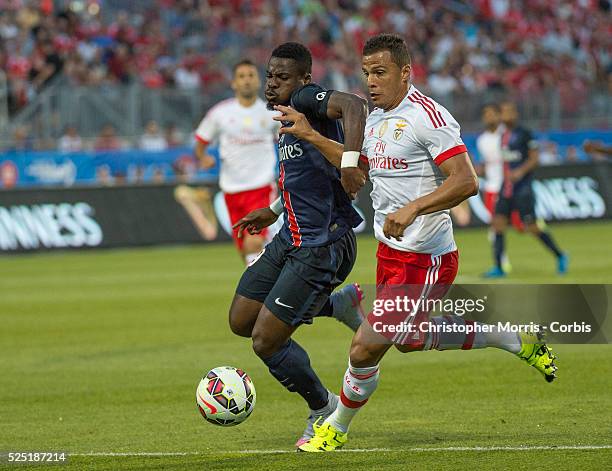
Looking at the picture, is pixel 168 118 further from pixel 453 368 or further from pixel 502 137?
pixel 453 368

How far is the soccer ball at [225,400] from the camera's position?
24.1ft

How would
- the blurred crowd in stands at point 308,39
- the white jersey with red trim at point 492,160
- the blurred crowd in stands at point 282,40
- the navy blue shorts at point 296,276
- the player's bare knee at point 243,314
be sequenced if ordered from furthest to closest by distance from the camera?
the blurred crowd in stands at point 308,39 → the blurred crowd in stands at point 282,40 → the white jersey with red trim at point 492,160 → the player's bare knee at point 243,314 → the navy blue shorts at point 296,276

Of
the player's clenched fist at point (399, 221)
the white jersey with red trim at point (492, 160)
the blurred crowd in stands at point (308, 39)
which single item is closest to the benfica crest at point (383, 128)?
the player's clenched fist at point (399, 221)

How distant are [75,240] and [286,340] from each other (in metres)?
16.3

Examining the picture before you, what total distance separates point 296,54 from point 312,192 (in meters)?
0.88

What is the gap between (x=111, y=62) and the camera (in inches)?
1160

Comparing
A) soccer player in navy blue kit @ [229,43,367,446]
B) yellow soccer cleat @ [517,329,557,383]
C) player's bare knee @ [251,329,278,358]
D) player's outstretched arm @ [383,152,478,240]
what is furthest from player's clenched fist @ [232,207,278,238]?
yellow soccer cleat @ [517,329,557,383]

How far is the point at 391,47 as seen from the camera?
691 cm

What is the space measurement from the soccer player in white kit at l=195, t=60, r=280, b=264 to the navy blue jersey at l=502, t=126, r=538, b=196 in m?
5.63

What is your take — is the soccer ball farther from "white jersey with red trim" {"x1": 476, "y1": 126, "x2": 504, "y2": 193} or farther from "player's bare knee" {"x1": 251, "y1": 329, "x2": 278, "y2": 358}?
"white jersey with red trim" {"x1": 476, "y1": 126, "x2": 504, "y2": 193}

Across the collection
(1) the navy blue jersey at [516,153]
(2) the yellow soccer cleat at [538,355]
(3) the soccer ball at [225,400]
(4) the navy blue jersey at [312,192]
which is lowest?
(1) the navy blue jersey at [516,153]

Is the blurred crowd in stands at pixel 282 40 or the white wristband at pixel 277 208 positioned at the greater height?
the white wristband at pixel 277 208

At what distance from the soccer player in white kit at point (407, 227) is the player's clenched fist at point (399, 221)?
0.23m

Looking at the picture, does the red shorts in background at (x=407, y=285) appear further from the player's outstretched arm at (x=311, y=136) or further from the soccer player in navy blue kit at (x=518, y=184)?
the soccer player in navy blue kit at (x=518, y=184)
